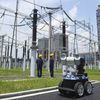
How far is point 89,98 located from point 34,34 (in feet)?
32.6

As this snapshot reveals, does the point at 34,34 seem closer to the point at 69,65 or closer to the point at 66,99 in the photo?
the point at 69,65

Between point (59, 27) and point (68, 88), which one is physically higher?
point (59, 27)

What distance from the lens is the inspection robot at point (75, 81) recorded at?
11336 mm

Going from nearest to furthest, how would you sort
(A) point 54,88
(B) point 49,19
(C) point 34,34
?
(A) point 54,88
(C) point 34,34
(B) point 49,19

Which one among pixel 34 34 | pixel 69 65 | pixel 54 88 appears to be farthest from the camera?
pixel 34 34

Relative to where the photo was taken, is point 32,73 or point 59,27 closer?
point 32,73

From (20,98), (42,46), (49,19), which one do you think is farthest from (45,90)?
(42,46)

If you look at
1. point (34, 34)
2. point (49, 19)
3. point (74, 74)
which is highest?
point (49, 19)

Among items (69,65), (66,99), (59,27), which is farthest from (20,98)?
(59,27)

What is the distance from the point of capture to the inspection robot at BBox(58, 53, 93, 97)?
11336mm

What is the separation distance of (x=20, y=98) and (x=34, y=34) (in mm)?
9881

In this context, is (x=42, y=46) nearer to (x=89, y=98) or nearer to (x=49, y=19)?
(x=49, y=19)

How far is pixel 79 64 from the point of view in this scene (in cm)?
1219

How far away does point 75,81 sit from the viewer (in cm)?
1145
